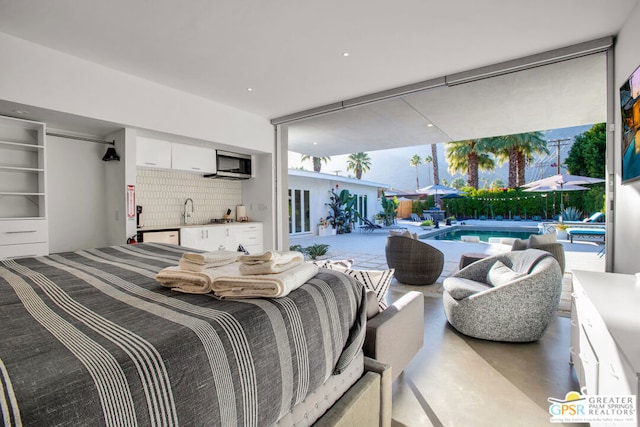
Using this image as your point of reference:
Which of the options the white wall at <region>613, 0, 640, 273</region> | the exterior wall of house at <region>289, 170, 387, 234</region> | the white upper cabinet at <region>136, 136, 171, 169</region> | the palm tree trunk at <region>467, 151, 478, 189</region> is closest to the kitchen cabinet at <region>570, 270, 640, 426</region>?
the white wall at <region>613, 0, 640, 273</region>

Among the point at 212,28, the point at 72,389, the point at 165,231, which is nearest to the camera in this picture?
the point at 72,389

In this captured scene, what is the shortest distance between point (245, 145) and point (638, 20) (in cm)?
497

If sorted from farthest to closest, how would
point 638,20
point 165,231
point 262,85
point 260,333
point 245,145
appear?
point 245,145 → point 165,231 → point 262,85 → point 638,20 → point 260,333

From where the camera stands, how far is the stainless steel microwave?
220 inches

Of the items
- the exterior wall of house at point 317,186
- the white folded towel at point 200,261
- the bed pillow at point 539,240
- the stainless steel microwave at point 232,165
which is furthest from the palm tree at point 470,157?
the white folded towel at point 200,261

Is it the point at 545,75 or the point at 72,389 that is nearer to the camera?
the point at 72,389

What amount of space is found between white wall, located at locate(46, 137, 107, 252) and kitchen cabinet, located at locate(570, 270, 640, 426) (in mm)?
5505

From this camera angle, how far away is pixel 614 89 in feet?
9.95

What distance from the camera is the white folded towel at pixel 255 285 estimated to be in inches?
47.3

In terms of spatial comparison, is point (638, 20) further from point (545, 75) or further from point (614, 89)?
point (545, 75)

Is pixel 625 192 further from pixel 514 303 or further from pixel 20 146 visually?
pixel 20 146

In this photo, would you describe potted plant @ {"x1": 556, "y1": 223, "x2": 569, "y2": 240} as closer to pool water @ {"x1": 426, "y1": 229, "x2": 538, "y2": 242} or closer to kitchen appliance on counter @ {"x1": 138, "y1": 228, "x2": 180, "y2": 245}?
pool water @ {"x1": 426, "y1": 229, "x2": 538, "y2": 242}

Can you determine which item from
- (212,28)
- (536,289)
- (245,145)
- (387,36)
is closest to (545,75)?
(387,36)

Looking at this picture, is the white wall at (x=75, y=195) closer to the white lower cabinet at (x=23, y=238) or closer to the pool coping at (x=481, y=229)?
the white lower cabinet at (x=23, y=238)
